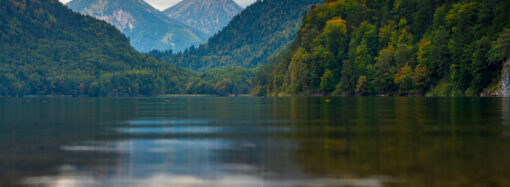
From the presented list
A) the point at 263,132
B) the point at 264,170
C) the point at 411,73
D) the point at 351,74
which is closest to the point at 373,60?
the point at 351,74

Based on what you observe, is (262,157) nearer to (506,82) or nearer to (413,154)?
(413,154)

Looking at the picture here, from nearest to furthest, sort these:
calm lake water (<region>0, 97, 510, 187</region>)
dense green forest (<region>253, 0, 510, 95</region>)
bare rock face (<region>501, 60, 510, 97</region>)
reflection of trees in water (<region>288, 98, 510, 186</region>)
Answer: calm lake water (<region>0, 97, 510, 187</region>) → reflection of trees in water (<region>288, 98, 510, 186</region>) → bare rock face (<region>501, 60, 510, 97</region>) → dense green forest (<region>253, 0, 510, 95</region>)

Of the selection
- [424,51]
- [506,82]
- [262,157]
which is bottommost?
[262,157]

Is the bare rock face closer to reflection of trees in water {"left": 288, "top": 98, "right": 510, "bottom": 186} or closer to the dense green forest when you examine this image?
the dense green forest

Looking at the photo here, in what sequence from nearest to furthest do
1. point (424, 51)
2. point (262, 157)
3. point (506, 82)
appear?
point (262, 157) < point (506, 82) < point (424, 51)

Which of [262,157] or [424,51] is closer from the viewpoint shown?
[262,157]

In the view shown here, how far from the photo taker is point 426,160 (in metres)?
17.4

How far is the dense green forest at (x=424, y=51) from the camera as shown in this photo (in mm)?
120500

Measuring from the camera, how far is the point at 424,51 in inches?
5714

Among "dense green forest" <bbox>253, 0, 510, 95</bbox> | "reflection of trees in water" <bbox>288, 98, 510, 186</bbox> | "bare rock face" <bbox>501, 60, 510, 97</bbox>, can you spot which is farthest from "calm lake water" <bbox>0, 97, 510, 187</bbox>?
"dense green forest" <bbox>253, 0, 510, 95</bbox>

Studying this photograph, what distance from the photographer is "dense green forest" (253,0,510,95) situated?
120500 mm

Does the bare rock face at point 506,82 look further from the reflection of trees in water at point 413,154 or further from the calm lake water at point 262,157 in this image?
the reflection of trees in water at point 413,154

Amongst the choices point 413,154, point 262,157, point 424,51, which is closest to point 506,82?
point 424,51

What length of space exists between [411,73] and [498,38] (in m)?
35.8
